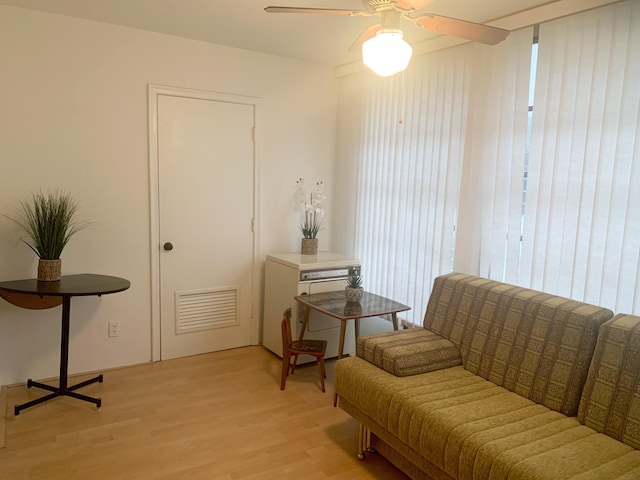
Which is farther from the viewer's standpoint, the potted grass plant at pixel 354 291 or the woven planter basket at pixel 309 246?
the woven planter basket at pixel 309 246

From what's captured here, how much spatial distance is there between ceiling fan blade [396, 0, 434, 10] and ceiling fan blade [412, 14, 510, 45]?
3.0 inches

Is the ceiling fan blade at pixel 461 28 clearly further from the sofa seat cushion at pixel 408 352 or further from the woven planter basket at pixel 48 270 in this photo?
the woven planter basket at pixel 48 270

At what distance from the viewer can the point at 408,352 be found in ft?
8.07

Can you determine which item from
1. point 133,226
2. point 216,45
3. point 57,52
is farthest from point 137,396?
point 216,45

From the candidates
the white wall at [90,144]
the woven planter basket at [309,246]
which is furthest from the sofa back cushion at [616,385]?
the white wall at [90,144]

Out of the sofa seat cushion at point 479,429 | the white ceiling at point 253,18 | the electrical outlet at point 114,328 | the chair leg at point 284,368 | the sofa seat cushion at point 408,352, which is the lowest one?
the chair leg at point 284,368

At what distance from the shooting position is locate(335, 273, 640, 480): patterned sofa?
1763mm

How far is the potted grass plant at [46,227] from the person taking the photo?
2.94 m

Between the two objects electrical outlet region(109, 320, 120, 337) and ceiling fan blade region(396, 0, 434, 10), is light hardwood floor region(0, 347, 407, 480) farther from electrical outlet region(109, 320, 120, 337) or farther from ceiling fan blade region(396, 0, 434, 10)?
ceiling fan blade region(396, 0, 434, 10)

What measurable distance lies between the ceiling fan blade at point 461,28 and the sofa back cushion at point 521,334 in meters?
1.34

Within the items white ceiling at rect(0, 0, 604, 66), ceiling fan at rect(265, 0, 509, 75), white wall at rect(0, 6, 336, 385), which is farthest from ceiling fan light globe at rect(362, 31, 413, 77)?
white wall at rect(0, 6, 336, 385)

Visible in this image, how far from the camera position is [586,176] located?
8.04 ft

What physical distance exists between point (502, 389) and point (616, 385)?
546 millimetres

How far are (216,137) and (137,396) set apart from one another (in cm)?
210
